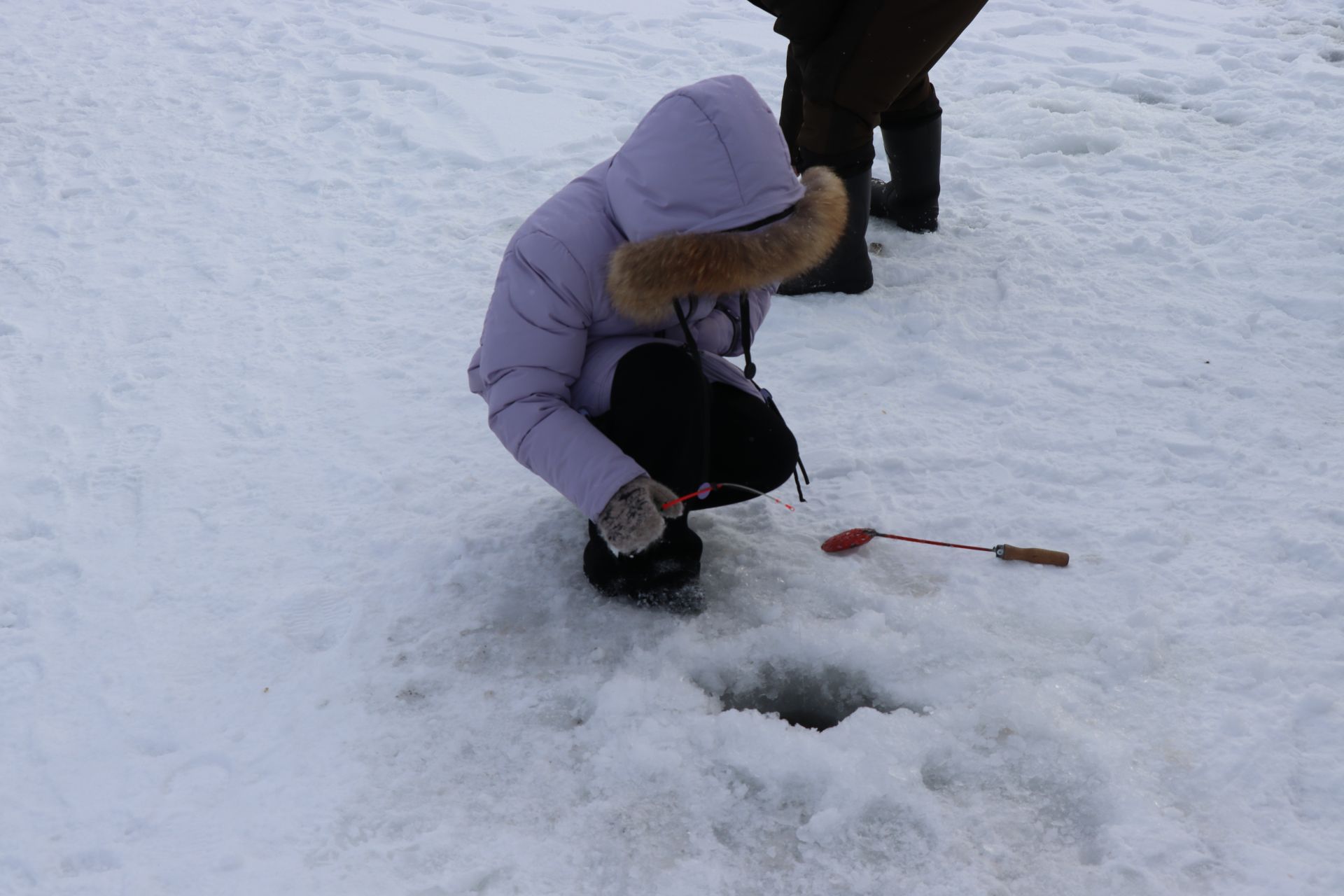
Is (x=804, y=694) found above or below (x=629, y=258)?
below

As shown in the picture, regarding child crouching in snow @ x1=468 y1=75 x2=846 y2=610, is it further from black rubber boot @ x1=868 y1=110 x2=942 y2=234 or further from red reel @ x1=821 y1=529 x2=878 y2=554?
black rubber boot @ x1=868 y1=110 x2=942 y2=234

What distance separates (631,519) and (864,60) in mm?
1873

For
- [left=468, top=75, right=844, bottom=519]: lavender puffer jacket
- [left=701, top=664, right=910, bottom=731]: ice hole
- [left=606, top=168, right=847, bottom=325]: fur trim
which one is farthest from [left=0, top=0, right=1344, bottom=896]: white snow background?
[left=606, top=168, right=847, bottom=325]: fur trim

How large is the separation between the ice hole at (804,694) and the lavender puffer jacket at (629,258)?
45 centimetres

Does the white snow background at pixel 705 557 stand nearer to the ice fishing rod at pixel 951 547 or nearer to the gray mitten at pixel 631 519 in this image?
the ice fishing rod at pixel 951 547

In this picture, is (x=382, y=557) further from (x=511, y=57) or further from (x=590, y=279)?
(x=511, y=57)

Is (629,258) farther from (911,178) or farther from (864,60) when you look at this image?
(911,178)

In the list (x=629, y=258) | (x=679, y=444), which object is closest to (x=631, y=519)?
(x=679, y=444)

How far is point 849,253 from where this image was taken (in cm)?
345

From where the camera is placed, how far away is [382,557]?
7.95 ft

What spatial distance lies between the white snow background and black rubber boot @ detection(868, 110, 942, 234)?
0.11 metres

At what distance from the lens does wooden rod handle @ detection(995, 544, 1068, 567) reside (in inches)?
92.0

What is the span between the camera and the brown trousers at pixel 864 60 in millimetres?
3143

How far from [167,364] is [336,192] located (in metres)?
1.32
